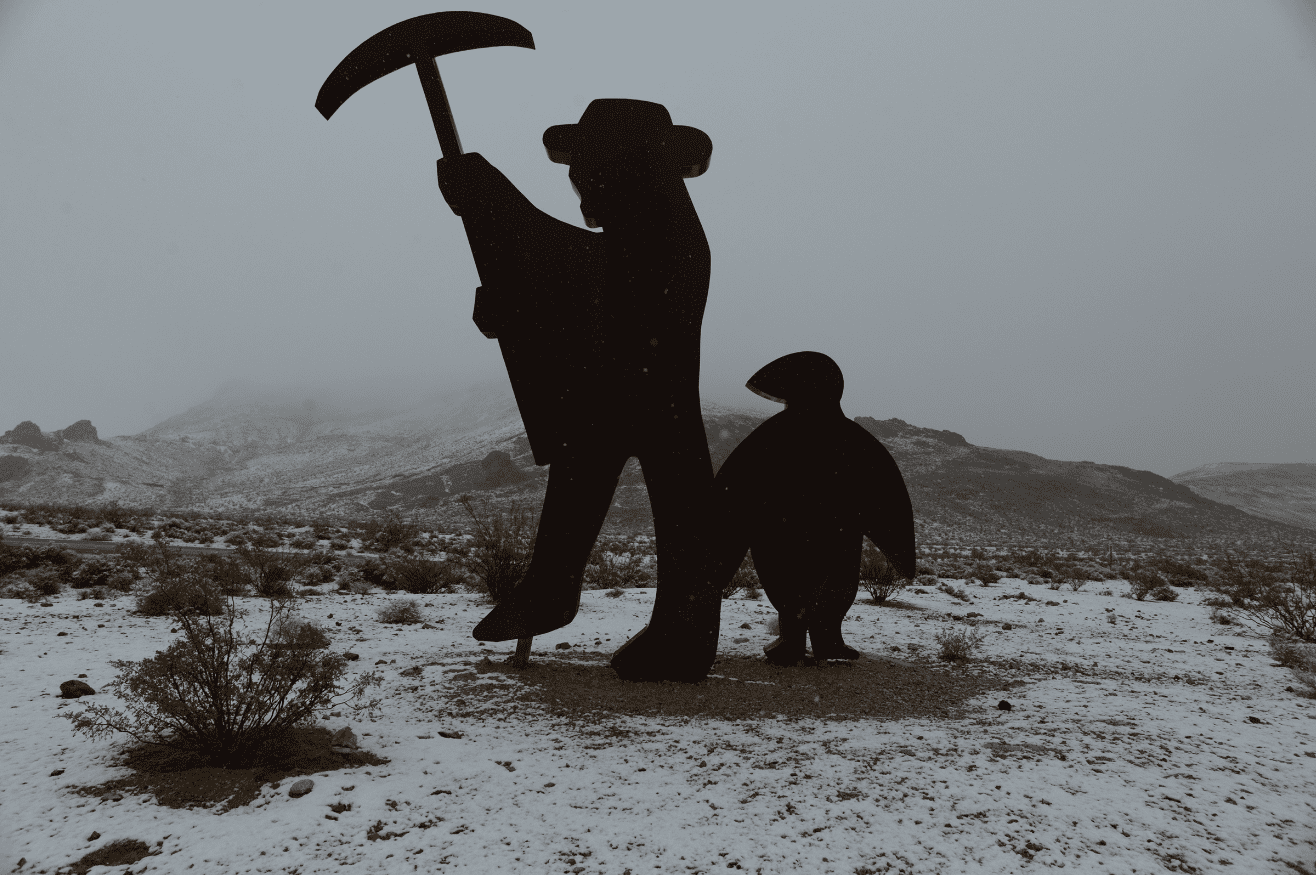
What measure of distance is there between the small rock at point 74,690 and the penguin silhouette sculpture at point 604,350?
2.67m

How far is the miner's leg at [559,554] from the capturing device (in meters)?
5.39

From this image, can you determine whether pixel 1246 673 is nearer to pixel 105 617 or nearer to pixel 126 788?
pixel 126 788

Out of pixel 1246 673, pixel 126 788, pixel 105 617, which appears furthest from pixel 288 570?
pixel 1246 673

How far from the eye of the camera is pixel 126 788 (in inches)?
122

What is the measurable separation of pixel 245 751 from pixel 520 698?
187cm

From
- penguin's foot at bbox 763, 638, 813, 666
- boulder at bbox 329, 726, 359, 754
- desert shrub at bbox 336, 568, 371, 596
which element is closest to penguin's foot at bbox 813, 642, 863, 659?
penguin's foot at bbox 763, 638, 813, 666

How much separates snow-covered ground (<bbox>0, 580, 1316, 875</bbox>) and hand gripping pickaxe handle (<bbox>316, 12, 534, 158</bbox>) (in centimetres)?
465

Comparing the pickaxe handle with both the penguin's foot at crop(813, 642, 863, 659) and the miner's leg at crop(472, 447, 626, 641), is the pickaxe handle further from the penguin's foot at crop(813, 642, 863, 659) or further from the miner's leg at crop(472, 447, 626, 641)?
the penguin's foot at crop(813, 642, 863, 659)

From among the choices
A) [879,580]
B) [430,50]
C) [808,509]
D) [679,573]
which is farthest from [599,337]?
[879,580]

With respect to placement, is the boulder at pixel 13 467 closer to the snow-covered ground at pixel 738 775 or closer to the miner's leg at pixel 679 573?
the snow-covered ground at pixel 738 775

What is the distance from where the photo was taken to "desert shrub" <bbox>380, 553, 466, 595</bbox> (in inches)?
436

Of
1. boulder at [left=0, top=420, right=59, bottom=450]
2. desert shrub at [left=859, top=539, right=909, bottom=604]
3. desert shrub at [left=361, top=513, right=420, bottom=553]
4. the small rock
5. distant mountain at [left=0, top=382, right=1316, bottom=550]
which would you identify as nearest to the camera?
the small rock

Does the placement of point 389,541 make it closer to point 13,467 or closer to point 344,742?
point 344,742

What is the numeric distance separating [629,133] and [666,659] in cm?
462
